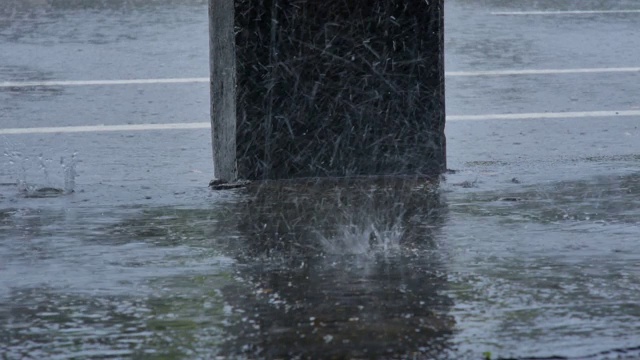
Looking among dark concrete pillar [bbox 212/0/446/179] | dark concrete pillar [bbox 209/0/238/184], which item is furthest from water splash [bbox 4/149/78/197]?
dark concrete pillar [bbox 212/0/446/179]

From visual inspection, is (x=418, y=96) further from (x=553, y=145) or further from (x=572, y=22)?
(x=572, y=22)

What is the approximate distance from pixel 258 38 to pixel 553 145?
2.55m

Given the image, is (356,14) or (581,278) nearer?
(581,278)

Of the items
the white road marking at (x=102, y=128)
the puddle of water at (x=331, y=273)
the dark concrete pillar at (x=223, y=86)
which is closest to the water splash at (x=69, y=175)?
the puddle of water at (x=331, y=273)

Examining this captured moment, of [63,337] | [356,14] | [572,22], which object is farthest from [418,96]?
[572,22]

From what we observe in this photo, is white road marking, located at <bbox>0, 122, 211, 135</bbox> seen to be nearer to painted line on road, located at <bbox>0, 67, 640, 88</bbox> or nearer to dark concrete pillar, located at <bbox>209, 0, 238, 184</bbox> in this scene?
painted line on road, located at <bbox>0, 67, 640, 88</bbox>

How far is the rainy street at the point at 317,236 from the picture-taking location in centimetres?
455

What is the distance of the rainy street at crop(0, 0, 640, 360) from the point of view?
14.9ft

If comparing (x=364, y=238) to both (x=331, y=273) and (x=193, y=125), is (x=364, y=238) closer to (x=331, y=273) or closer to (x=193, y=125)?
(x=331, y=273)

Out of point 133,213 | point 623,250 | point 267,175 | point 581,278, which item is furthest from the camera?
point 267,175

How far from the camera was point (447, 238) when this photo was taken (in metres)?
5.91

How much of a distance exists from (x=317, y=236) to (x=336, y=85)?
4.04 ft

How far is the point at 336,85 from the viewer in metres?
6.92

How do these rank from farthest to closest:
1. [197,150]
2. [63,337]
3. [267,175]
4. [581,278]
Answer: [197,150], [267,175], [581,278], [63,337]
